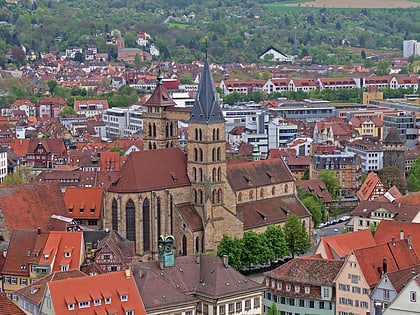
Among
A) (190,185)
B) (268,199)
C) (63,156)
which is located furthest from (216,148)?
(63,156)

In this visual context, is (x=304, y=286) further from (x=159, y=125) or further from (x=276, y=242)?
(x=159, y=125)

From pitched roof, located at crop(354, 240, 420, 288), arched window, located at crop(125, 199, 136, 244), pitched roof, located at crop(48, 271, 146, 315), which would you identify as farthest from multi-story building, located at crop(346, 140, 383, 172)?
pitched roof, located at crop(48, 271, 146, 315)

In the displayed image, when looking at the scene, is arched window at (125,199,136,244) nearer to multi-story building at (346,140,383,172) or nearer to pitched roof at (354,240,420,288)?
pitched roof at (354,240,420,288)

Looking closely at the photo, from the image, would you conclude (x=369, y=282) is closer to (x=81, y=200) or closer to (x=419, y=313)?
(x=419, y=313)

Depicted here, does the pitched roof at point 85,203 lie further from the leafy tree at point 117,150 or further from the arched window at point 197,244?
the leafy tree at point 117,150

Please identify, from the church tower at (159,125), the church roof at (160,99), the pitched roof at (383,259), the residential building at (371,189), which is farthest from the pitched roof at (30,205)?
the residential building at (371,189)

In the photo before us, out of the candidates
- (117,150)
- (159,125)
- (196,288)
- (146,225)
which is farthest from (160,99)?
Result: (196,288)
